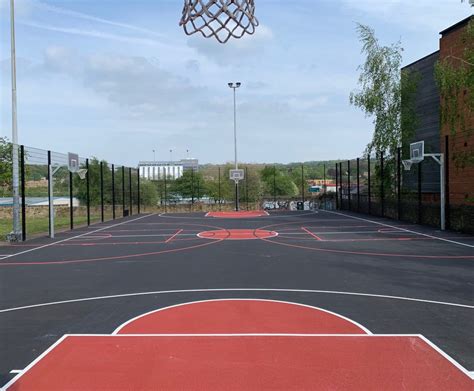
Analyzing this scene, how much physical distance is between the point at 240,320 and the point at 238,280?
2610 millimetres

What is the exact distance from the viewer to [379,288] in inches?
304

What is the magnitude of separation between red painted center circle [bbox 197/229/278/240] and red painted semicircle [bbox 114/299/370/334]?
8.63 metres

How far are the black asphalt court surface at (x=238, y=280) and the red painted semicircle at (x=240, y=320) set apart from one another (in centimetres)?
27

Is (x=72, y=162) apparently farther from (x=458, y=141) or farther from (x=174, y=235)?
(x=458, y=141)

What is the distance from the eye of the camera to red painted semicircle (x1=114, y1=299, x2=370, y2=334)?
5.48 metres

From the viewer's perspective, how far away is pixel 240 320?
5.91 meters

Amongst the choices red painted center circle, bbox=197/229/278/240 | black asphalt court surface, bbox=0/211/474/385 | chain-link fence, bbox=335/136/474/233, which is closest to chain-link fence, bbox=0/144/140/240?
black asphalt court surface, bbox=0/211/474/385

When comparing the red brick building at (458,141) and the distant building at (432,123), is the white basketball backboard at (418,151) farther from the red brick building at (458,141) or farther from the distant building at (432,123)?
the distant building at (432,123)

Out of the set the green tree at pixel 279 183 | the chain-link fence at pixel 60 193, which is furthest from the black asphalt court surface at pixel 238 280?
the green tree at pixel 279 183

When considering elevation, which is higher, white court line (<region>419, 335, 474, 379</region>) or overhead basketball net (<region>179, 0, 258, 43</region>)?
overhead basketball net (<region>179, 0, 258, 43</region>)

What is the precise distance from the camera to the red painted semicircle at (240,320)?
5.48 m

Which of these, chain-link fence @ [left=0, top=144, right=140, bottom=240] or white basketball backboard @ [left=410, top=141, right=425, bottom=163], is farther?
white basketball backboard @ [left=410, top=141, right=425, bottom=163]

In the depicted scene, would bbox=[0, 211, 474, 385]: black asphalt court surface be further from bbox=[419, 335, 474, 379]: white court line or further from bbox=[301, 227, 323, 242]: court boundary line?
bbox=[301, 227, 323, 242]: court boundary line

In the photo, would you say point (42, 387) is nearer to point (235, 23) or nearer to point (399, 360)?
point (399, 360)
